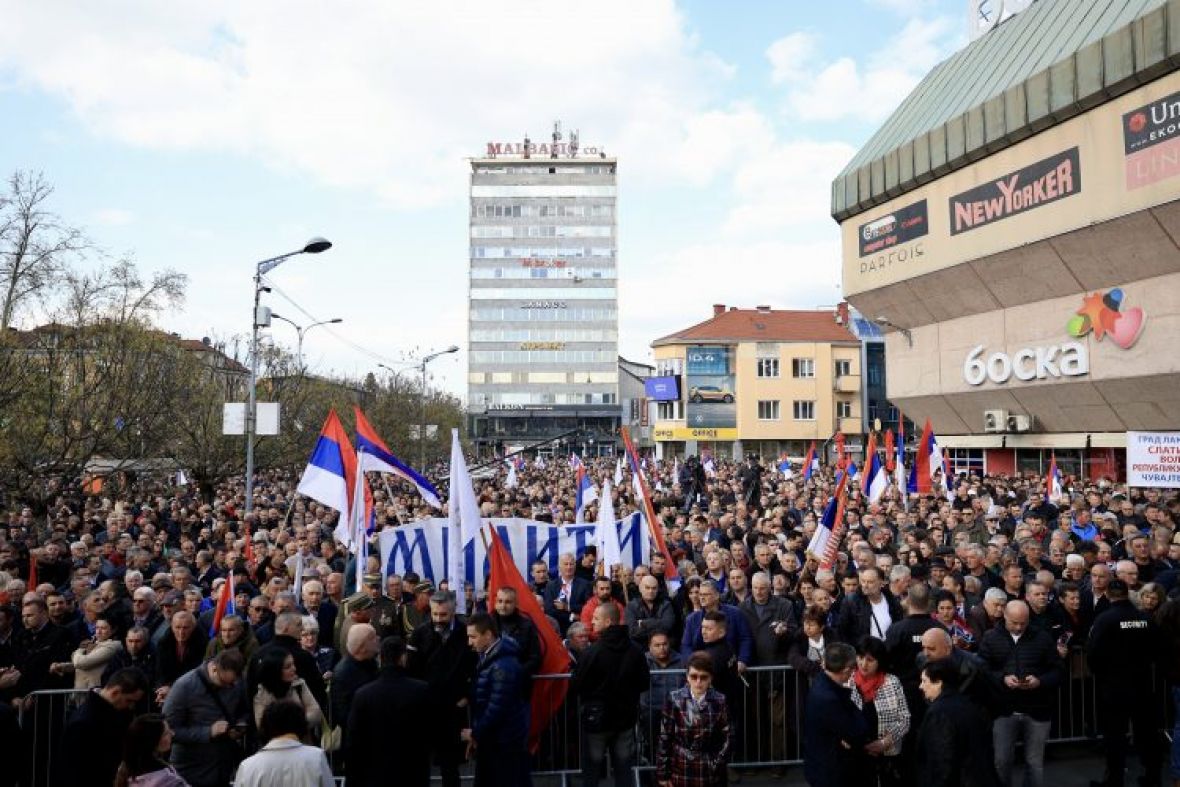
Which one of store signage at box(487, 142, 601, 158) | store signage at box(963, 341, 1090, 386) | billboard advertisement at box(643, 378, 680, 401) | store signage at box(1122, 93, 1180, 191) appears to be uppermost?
store signage at box(487, 142, 601, 158)

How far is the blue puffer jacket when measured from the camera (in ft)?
19.6

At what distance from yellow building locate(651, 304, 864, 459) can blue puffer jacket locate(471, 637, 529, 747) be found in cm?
6885

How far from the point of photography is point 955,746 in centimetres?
493

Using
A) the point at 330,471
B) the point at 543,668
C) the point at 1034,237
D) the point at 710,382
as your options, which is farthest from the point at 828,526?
the point at 710,382

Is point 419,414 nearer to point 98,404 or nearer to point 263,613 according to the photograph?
point 98,404

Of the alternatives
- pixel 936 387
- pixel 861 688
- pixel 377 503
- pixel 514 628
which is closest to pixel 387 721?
pixel 514 628

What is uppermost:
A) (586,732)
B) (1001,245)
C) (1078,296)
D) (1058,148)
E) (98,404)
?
(1058,148)

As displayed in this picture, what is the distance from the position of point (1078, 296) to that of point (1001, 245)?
10.9 ft

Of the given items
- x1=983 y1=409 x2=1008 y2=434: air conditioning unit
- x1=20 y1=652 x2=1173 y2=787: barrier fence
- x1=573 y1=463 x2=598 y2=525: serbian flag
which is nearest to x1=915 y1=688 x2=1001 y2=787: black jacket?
x1=20 y1=652 x2=1173 y2=787: barrier fence

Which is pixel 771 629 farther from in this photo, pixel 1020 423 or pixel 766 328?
pixel 766 328

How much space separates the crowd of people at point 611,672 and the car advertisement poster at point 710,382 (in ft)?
208

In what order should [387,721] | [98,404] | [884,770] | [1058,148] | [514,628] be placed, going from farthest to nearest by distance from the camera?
[1058,148], [98,404], [514,628], [884,770], [387,721]

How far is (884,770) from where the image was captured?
18.8 feet

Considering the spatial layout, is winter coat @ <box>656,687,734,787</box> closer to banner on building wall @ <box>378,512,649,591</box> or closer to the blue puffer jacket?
the blue puffer jacket
